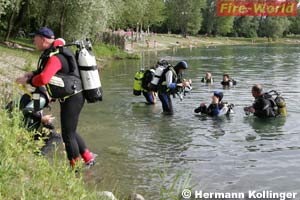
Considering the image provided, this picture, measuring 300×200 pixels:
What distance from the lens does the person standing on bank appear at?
6.44 m

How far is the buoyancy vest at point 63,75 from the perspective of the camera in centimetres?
655

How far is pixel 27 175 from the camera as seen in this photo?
5.50m

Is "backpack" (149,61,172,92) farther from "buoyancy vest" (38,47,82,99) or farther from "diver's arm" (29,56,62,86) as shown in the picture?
"diver's arm" (29,56,62,86)

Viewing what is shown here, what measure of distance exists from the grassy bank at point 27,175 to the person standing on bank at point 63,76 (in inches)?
23.8

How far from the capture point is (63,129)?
6820 millimetres

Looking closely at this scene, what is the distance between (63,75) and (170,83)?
5753 mm

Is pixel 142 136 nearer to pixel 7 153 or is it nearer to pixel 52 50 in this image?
pixel 52 50

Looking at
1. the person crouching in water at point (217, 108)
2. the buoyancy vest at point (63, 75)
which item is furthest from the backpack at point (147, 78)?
the buoyancy vest at point (63, 75)

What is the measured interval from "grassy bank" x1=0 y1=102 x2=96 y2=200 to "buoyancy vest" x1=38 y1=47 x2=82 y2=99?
68cm

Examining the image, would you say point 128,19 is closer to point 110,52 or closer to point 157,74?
point 110,52

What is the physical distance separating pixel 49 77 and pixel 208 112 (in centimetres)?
680

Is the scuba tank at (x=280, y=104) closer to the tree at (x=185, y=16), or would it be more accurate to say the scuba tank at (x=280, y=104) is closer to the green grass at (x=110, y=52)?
the green grass at (x=110, y=52)

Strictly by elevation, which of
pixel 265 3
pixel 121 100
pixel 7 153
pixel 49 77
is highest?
pixel 265 3

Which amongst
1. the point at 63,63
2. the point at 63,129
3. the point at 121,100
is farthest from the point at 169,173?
the point at 121,100
